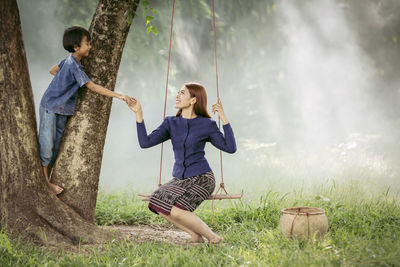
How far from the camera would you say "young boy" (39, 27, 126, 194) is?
385 cm

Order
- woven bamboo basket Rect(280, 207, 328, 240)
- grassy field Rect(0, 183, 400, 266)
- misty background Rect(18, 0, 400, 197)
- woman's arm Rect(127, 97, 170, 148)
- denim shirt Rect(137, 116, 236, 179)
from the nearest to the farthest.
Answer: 1. grassy field Rect(0, 183, 400, 266)
2. woven bamboo basket Rect(280, 207, 328, 240)
3. woman's arm Rect(127, 97, 170, 148)
4. denim shirt Rect(137, 116, 236, 179)
5. misty background Rect(18, 0, 400, 197)

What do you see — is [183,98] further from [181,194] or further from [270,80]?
[270,80]

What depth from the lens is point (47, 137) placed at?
3.86 m

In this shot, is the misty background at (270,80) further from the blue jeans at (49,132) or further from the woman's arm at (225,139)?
the blue jeans at (49,132)

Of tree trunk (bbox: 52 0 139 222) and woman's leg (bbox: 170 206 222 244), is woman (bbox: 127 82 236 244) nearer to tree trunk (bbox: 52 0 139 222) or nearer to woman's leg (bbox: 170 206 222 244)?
woman's leg (bbox: 170 206 222 244)

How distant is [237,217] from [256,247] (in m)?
1.53

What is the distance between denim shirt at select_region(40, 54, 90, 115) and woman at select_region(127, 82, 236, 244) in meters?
0.52

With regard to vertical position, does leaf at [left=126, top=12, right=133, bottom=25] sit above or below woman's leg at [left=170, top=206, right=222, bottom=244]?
above

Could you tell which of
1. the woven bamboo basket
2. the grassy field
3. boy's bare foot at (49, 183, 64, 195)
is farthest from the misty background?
boy's bare foot at (49, 183, 64, 195)

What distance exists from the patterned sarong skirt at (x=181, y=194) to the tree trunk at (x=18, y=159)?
753mm

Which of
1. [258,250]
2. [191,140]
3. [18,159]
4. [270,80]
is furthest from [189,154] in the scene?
[270,80]

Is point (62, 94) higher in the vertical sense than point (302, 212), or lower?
higher

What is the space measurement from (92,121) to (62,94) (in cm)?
38

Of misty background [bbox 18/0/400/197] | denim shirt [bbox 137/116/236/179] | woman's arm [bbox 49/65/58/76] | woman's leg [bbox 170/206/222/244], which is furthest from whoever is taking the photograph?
misty background [bbox 18/0/400/197]
